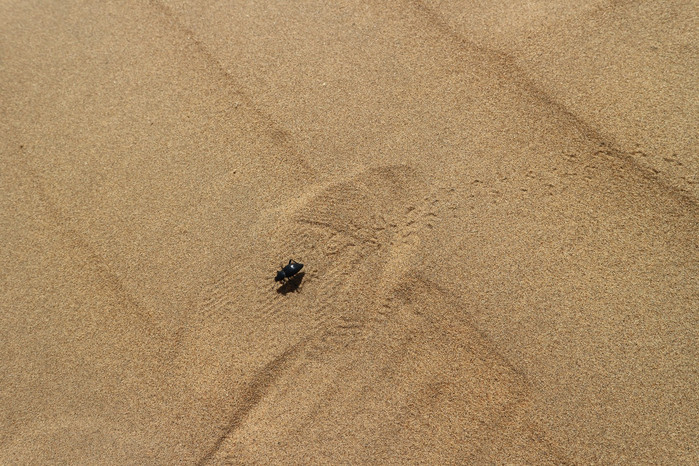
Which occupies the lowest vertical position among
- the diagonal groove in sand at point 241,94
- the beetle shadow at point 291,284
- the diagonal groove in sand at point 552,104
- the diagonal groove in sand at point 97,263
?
the diagonal groove in sand at point 97,263

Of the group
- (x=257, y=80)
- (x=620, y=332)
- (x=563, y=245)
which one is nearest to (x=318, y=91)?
(x=257, y=80)

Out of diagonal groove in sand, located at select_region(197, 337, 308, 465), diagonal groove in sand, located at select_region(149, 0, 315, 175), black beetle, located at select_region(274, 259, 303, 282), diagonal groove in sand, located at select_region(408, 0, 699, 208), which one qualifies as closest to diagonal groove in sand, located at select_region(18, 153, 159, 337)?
diagonal groove in sand, located at select_region(197, 337, 308, 465)

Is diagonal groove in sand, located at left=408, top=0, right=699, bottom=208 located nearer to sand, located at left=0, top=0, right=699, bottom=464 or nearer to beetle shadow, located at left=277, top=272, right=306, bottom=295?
sand, located at left=0, top=0, right=699, bottom=464

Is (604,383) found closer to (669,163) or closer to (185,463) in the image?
(669,163)

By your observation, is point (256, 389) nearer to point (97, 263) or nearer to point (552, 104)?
point (97, 263)

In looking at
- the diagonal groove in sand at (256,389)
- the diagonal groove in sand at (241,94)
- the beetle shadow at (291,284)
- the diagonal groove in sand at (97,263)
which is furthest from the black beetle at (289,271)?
the diagonal groove in sand at (97,263)

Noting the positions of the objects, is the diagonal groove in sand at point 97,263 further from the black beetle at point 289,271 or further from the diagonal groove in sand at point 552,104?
the diagonal groove in sand at point 552,104

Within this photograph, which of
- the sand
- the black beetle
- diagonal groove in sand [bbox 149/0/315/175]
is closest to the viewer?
the sand
